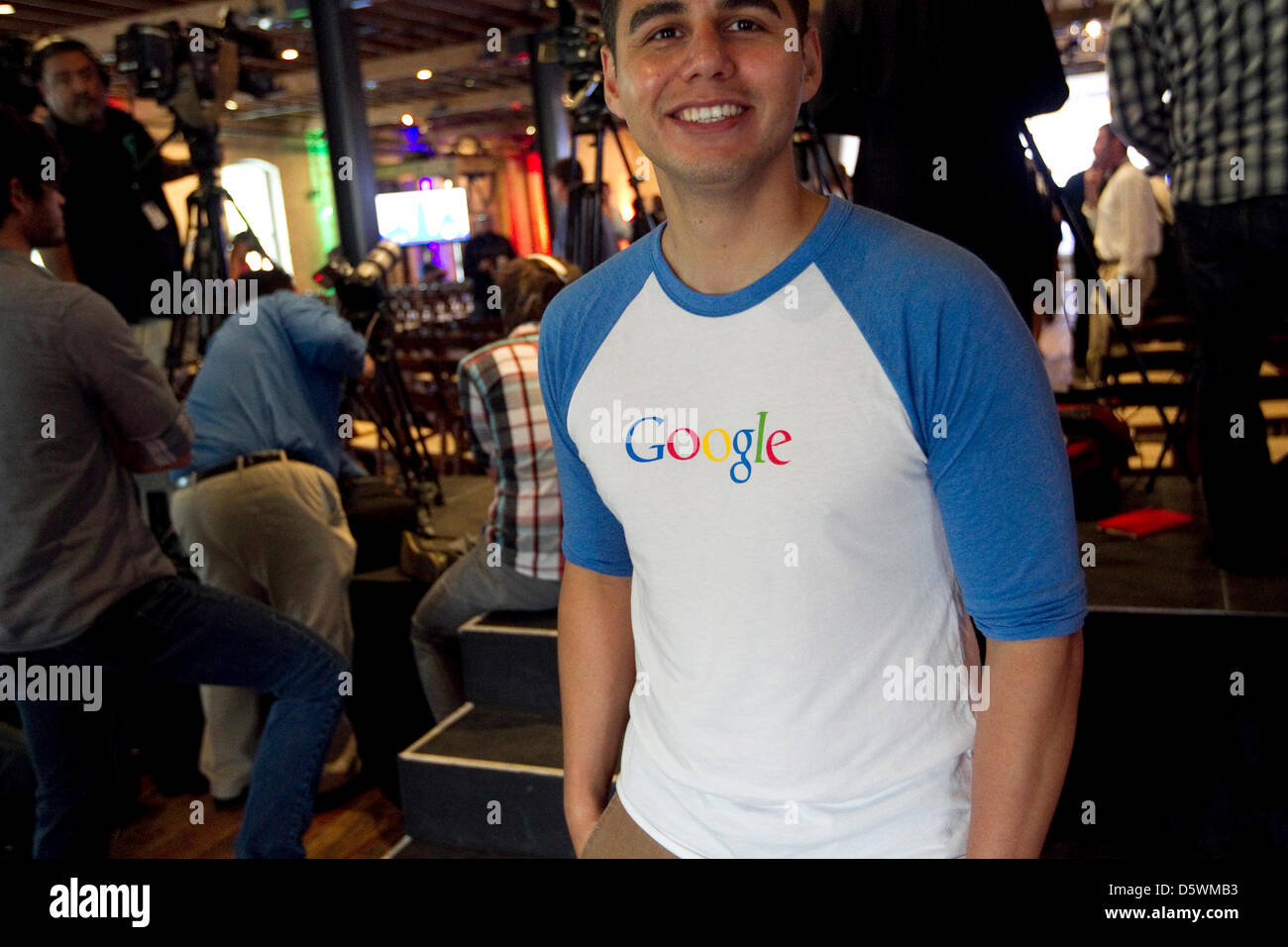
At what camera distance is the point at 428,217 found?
15.6 metres

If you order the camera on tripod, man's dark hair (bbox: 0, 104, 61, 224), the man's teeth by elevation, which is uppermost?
the camera on tripod

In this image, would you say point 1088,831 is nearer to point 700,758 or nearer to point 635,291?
point 700,758

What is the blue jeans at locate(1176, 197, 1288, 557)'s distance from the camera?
190cm

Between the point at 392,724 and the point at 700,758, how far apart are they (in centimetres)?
255

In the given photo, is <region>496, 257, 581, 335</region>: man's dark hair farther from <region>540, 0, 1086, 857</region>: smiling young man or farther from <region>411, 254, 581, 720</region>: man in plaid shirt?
<region>540, 0, 1086, 857</region>: smiling young man

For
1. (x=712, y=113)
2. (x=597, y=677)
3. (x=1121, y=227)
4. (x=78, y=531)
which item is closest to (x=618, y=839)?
(x=597, y=677)

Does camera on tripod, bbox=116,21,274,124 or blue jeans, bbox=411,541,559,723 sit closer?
blue jeans, bbox=411,541,559,723

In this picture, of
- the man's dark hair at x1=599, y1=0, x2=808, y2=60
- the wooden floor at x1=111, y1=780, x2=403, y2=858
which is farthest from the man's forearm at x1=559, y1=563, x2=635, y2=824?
the wooden floor at x1=111, y1=780, x2=403, y2=858

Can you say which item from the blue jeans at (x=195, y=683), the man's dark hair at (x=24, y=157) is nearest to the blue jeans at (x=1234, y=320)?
the blue jeans at (x=195, y=683)

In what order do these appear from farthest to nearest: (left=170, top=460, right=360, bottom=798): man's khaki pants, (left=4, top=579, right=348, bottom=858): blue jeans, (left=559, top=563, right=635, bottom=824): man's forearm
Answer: (left=170, top=460, right=360, bottom=798): man's khaki pants → (left=4, top=579, right=348, bottom=858): blue jeans → (left=559, top=563, right=635, bottom=824): man's forearm

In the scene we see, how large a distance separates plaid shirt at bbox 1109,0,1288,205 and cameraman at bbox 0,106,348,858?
1.97 meters

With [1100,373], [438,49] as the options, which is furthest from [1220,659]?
[438,49]

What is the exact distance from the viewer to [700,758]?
0.95 meters

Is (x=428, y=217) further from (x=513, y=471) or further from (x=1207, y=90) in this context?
(x=1207, y=90)
